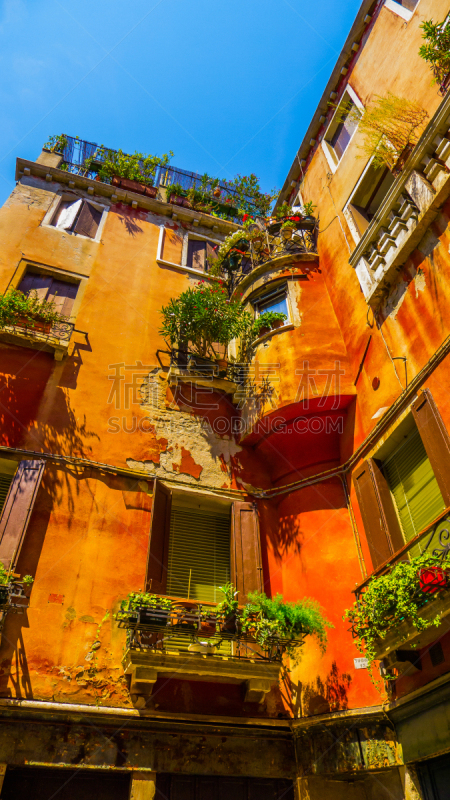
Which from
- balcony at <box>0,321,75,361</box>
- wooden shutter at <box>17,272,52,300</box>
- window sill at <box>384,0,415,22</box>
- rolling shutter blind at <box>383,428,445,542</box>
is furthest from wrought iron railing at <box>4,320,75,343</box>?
window sill at <box>384,0,415,22</box>

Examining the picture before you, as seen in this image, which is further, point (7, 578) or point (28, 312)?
point (28, 312)

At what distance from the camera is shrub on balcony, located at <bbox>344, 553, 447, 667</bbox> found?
4.96m

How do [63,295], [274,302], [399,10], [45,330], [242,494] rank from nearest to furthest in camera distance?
1. [242,494]
2. [45,330]
3. [399,10]
4. [63,295]
5. [274,302]

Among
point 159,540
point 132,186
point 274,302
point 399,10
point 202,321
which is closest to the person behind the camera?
point 159,540

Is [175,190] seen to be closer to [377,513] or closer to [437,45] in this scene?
[437,45]

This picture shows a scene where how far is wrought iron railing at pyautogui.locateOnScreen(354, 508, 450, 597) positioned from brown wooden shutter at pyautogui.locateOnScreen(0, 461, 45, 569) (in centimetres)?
477

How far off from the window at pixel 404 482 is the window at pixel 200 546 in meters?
2.04

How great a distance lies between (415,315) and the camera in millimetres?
7086

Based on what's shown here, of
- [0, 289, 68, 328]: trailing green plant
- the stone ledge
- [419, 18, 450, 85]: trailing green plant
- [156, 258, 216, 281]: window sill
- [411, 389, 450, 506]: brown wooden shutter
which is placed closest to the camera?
[411, 389, 450, 506]: brown wooden shutter

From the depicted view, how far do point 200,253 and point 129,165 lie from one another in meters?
3.58

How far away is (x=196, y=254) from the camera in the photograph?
13.6 metres

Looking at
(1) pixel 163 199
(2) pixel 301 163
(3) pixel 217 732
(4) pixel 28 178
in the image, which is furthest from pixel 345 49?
(3) pixel 217 732

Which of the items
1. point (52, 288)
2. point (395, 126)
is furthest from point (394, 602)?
point (52, 288)

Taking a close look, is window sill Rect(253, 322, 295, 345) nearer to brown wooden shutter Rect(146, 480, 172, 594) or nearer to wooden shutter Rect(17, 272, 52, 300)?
brown wooden shutter Rect(146, 480, 172, 594)
